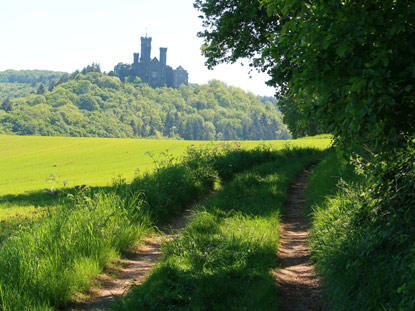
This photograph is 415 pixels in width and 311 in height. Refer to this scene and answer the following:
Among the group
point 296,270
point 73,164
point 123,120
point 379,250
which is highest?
point 123,120

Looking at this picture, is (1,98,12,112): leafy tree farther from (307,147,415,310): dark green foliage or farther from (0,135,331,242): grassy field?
(307,147,415,310): dark green foliage

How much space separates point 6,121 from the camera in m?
126

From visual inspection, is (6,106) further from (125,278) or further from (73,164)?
(125,278)

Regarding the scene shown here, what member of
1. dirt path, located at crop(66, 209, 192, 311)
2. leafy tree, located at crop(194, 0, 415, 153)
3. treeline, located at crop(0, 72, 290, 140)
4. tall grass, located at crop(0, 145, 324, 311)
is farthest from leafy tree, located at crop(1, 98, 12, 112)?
leafy tree, located at crop(194, 0, 415, 153)

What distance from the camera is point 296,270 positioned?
249 inches

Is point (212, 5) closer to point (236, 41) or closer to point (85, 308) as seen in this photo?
point (236, 41)

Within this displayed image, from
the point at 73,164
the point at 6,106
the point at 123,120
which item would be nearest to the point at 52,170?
the point at 73,164

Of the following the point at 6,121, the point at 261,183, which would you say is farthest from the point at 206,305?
the point at 6,121

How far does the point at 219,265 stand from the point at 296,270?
1431 millimetres

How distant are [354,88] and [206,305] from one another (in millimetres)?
3066

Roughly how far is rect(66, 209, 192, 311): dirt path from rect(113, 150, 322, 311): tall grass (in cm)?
43

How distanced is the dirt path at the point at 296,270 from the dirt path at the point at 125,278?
2.19 meters

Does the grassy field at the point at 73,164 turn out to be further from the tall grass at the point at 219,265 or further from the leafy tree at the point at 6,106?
the leafy tree at the point at 6,106

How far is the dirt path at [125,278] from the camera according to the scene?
541 cm
